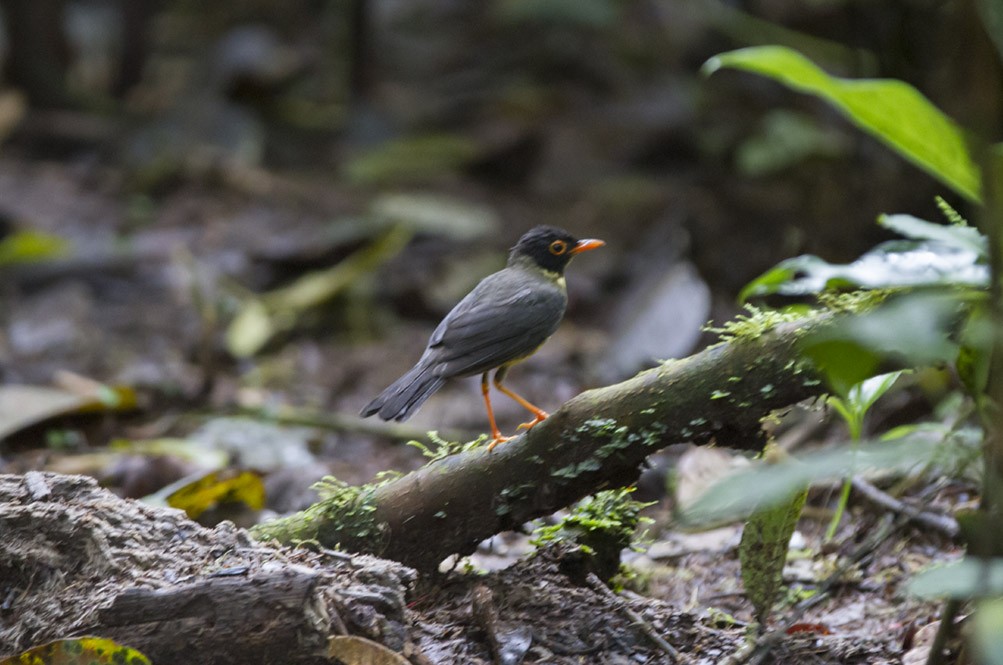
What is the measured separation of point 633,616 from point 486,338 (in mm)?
1037

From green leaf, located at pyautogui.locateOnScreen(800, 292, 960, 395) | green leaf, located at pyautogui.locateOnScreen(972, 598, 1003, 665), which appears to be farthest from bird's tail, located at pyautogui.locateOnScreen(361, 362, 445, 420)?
green leaf, located at pyautogui.locateOnScreen(972, 598, 1003, 665)

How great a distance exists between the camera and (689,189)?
32.2 feet

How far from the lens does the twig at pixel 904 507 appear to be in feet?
11.2

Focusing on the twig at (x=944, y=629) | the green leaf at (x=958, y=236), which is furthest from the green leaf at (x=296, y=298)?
the twig at (x=944, y=629)

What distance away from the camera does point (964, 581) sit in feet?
5.04

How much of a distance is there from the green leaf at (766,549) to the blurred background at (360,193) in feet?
4.04

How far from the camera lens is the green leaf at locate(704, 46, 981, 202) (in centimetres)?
205

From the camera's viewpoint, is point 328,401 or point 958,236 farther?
point 328,401

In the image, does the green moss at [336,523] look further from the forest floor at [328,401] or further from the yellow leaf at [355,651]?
the yellow leaf at [355,651]

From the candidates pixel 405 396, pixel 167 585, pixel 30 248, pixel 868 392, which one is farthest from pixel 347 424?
pixel 167 585

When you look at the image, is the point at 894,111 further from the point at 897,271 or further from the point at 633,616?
the point at 633,616

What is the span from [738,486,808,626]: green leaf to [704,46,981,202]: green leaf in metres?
0.91

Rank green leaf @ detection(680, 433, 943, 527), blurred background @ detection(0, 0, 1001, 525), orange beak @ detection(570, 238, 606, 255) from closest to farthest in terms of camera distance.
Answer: green leaf @ detection(680, 433, 943, 527), orange beak @ detection(570, 238, 606, 255), blurred background @ detection(0, 0, 1001, 525)

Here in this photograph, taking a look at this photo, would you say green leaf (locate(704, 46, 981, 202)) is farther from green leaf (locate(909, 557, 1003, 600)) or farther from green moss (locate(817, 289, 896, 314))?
green leaf (locate(909, 557, 1003, 600))
